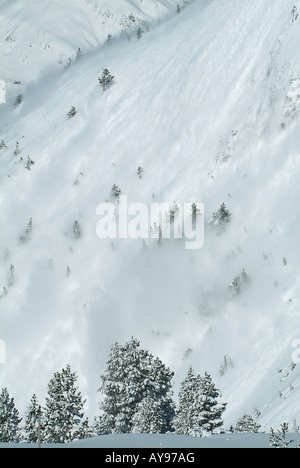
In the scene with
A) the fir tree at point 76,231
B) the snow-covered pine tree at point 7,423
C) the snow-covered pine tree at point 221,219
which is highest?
the fir tree at point 76,231

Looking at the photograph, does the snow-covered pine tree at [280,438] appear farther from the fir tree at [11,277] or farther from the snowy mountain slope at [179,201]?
the fir tree at [11,277]

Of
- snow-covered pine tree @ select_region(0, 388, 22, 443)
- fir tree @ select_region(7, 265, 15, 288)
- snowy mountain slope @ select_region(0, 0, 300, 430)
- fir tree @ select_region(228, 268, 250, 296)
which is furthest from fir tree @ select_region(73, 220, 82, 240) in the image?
snow-covered pine tree @ select_region(0, 388, 22, 443)

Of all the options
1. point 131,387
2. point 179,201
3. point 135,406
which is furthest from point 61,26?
point 135,406

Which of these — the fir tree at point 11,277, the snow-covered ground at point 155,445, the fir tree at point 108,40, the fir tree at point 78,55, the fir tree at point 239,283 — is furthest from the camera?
the fir tree at point 108,40

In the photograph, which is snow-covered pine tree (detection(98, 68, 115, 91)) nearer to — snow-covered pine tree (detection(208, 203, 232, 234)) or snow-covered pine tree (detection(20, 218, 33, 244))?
snow-covered pine tree (detection(20, 218, 33, 244))

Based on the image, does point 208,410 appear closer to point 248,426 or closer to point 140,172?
point 248,426

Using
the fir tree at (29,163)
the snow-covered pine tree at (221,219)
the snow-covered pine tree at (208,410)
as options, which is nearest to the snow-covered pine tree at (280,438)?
the snow-covered pine tree at (208,410)

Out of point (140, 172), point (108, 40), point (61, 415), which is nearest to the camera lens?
point (61, 415)
